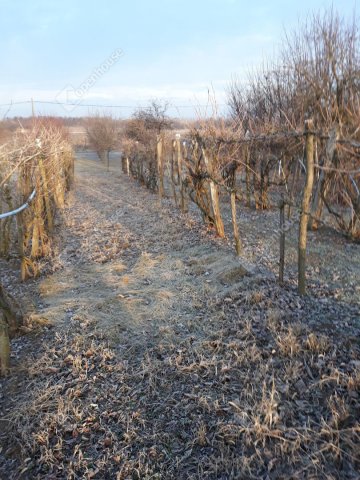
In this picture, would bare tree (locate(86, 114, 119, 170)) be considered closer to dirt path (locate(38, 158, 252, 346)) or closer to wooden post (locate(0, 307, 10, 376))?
dirt path (locate(38, 158, 252, 346))

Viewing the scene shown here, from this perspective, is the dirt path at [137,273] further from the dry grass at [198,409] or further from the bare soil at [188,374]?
the dry grass at [198,409]

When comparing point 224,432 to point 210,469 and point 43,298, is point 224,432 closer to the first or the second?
point 210,469

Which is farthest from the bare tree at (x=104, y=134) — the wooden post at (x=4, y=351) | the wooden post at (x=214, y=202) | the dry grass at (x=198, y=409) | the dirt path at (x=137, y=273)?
the dry grass at (x=198, y=409)

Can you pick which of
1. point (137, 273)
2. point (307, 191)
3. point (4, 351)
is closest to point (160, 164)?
point (137, 273)

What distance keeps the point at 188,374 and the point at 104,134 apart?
84.9 feet

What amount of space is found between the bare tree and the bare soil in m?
21.9

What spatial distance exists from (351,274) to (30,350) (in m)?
3.69

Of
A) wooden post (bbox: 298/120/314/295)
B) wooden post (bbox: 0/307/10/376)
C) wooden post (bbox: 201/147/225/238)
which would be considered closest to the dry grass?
wooden post (bbox: 0/307/10/376)

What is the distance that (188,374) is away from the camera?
2777 millimetres

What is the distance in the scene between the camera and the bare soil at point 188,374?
2.05 meters

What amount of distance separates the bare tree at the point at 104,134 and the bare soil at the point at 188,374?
2195 cm

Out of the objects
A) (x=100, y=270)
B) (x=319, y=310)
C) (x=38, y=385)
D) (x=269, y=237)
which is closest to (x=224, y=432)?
(x=38, y=385)

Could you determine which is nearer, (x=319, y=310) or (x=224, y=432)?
(x=224, y=432)

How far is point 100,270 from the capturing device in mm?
5223
